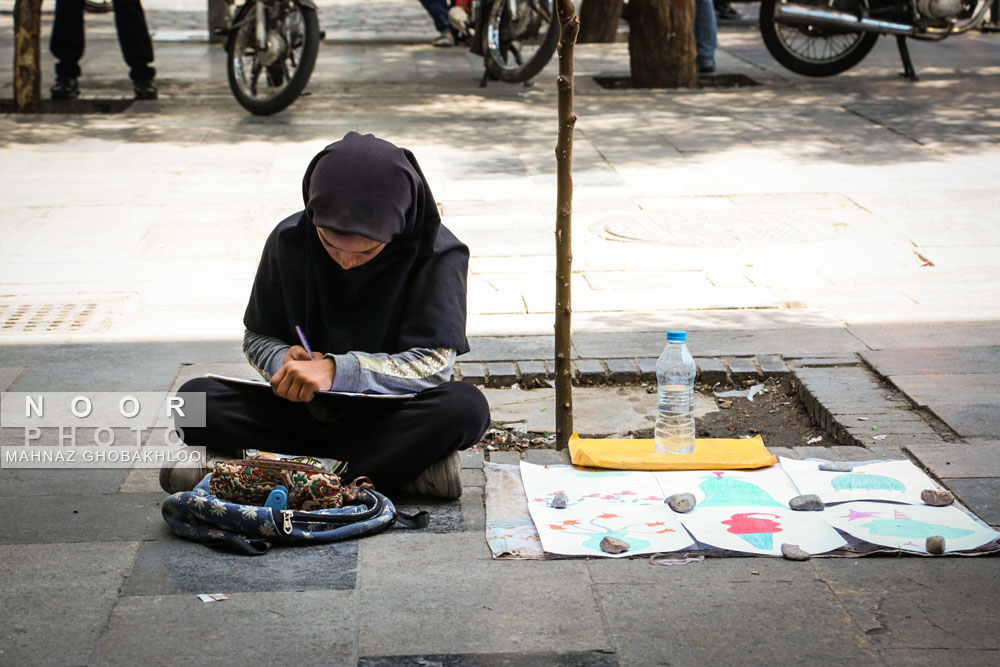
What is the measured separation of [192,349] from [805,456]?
2340 mm

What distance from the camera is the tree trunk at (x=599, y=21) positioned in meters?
13.5

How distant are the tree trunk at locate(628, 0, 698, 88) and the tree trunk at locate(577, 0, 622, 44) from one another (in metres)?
2.86

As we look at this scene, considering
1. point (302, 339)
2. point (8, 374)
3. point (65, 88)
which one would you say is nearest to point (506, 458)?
point (302, 339)

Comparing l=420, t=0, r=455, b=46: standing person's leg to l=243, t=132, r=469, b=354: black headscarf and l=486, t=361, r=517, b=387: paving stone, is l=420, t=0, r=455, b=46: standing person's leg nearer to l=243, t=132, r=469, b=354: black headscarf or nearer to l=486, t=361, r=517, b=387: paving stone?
l=486, t=361, r=517, b=387: paving stone

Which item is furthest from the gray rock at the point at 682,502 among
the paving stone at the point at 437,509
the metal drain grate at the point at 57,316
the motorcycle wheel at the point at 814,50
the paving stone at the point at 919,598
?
the motorcycle wheel at the point at 814,50


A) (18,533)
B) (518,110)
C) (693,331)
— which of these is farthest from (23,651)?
(518,110)

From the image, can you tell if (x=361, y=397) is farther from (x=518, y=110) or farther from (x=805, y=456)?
(x=518, y=110)

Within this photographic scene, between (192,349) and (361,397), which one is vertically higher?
(361,397)

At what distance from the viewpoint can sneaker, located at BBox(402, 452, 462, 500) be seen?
351 cm

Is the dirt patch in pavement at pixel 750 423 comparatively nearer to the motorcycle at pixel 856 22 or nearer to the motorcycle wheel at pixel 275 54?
the motorcycle wheel at pixel 275 54

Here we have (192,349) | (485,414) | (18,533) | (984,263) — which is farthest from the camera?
(984,263)

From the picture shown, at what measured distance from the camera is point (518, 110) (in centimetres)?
993

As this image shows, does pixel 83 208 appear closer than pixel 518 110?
Yes

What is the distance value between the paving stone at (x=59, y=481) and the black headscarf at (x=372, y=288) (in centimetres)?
60
